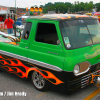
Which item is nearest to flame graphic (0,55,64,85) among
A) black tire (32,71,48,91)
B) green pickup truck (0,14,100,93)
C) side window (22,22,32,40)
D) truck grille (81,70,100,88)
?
green pickup truck (0,14,100,93)

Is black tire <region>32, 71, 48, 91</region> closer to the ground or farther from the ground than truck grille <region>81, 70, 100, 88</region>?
closer to the ground

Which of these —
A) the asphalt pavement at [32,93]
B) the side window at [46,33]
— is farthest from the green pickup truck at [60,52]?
the asphalt pavement at [32,93]

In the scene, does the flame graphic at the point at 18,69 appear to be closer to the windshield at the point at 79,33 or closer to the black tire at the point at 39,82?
the black tire at the point at 39,82

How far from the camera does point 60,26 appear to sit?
3479mm

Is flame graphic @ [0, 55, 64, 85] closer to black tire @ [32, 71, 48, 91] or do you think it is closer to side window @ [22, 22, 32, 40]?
black tire @ [32, 71, 48, 91]

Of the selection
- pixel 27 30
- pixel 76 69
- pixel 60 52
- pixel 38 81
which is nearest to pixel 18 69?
pixel 38 81

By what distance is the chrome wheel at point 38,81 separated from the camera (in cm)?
395

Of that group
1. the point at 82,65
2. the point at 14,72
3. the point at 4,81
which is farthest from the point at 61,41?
the point at 4,81

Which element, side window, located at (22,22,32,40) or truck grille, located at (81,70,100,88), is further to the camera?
side window, located at (22,22,32,40)

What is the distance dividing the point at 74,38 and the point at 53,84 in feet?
3.71

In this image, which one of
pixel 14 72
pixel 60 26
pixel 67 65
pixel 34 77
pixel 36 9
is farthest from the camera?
pixel 36 9

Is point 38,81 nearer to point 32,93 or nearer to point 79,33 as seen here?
point 32,93

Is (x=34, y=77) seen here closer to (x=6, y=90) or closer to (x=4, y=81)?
(x=6, y=90)

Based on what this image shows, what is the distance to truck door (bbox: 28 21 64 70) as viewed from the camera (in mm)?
3469
